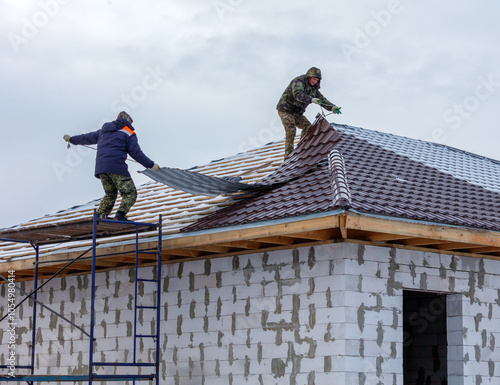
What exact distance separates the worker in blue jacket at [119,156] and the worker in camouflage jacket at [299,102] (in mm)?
3537

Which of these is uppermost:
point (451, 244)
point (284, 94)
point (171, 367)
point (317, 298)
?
point (284, 94)

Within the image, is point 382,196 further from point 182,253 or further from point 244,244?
point 182,253

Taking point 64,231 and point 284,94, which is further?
point 284,94

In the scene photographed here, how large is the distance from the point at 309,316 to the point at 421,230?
1.77 metres

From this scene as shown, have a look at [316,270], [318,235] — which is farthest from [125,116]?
[316,270]

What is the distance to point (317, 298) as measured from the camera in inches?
414

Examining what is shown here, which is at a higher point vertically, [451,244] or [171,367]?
[451,244]

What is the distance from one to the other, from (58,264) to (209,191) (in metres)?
2.98

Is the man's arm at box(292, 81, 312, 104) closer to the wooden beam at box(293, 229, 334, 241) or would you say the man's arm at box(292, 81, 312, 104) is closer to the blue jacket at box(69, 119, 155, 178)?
the blue jacket at box(69, 119, 155, 178)

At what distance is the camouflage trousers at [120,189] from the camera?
11391 millimetres

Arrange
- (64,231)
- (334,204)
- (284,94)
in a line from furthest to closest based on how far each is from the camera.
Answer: (284,94) → (64,231) → (334,204)

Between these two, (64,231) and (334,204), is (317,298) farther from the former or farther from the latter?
(64,231)

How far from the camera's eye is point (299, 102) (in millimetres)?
14320

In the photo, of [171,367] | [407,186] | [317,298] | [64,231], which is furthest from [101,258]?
[407,186]
